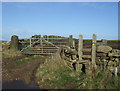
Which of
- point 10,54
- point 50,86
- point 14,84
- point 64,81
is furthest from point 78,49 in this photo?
point 10,54

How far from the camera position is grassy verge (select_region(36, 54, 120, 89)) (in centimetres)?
652

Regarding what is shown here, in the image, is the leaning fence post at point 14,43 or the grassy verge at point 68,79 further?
the leaning fence post at point 14,43

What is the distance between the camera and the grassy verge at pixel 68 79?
21.4ft

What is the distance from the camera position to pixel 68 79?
25.3 ft

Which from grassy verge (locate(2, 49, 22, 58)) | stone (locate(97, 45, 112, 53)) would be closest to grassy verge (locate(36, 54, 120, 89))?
stone (locate(97, 45, 112, 53))

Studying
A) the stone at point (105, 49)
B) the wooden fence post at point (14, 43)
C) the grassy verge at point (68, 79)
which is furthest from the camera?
the wooden fence post at point (14, 43)

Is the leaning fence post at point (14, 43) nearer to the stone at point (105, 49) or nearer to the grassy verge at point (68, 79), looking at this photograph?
the grassy verge at point (68, 79)

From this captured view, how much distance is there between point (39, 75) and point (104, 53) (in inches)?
148

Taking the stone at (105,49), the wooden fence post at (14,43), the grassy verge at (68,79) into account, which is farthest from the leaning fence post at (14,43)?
the stone at (105,49)

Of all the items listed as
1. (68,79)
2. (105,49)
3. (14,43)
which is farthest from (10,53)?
(105,49)

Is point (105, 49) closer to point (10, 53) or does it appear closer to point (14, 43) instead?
point (10, 53)

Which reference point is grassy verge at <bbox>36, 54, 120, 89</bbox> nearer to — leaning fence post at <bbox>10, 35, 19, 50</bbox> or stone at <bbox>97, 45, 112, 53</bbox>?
stone at <bbox>97, 45, 112, 53</bbox>

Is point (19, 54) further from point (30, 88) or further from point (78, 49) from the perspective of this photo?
point (30, 88)

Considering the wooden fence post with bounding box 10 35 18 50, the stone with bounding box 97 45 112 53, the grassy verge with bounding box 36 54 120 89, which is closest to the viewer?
the grassy verge with bounding box 36 54 120 89
